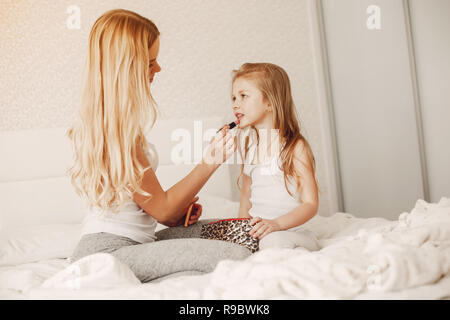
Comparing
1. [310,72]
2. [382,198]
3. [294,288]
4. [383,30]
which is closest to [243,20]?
[310,72]

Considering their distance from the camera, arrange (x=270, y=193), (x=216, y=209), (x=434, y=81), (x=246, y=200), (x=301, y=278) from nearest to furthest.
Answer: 1. (x=301, y=278)
2. (x=270, y=193)
3. (x=246, y=200)
4. (x=216, y=209)
5. (x=434, y=81)

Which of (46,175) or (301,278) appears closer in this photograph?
(301,278)

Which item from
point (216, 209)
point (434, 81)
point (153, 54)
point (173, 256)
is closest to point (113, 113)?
point (153, 54)

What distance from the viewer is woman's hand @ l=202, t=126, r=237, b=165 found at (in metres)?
1.33

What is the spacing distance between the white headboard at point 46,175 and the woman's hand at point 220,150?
1017 mm

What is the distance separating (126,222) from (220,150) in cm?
36

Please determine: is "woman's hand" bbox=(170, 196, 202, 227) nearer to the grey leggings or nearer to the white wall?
the grey leggings

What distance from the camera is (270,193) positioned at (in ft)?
5.30

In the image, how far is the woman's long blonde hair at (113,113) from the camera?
118cm

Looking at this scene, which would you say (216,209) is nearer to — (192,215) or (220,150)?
(192,215)

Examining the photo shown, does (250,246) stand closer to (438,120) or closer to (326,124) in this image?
(438,120)

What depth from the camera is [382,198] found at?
8.64 ft

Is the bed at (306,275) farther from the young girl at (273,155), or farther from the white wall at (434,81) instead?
the white wall at (434,81)
